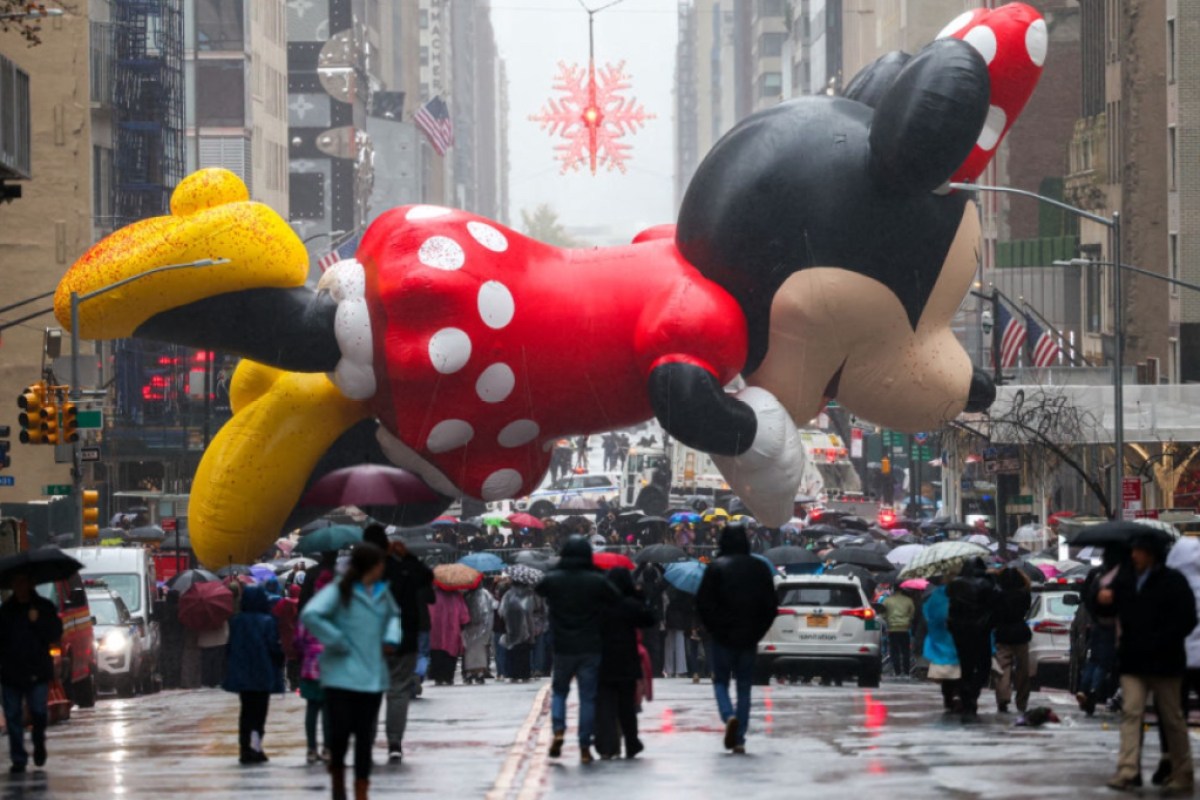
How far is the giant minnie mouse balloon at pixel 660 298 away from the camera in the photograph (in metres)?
20.9

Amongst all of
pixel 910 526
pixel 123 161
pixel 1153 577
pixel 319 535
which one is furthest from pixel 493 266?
pixel 123 161

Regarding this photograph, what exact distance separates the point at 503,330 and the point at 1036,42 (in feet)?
16.1

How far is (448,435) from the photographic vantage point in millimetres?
21656

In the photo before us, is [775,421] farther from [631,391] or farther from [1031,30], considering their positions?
[1031,30]

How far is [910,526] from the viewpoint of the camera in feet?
160

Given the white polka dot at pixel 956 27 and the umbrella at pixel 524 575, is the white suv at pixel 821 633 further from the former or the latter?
the white polka dot at pixel 956 27

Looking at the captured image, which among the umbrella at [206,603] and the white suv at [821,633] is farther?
the umbrella at [206,603]

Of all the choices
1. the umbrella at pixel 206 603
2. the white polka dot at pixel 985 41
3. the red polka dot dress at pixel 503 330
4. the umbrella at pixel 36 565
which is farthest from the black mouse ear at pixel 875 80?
the umbrella at pixel 206 603

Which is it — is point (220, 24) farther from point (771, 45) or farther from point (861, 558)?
point (771, 45)

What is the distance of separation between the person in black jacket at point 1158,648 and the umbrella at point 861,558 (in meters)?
18.4

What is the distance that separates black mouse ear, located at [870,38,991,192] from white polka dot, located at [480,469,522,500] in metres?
4.32

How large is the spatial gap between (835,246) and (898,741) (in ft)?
15.8

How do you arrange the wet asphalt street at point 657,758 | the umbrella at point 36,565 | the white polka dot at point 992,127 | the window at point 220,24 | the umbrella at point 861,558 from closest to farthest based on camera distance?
the wet asphalt street at point 657,758 → the umbrella at point 36,565 → the white polka dot at point 992,127 → the umbrella at point 861,558 → the window at point 220,24

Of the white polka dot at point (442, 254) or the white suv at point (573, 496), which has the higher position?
the white polka dot at point (442, 254)
